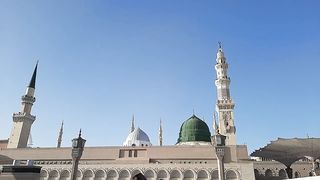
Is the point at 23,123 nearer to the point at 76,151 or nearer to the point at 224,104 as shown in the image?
the point at 76,151

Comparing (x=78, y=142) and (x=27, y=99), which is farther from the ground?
(x=27, y=99)

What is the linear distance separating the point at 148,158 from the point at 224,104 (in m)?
15.7

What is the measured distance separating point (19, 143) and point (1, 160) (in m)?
3.81

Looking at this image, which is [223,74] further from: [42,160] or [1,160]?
[1,160]

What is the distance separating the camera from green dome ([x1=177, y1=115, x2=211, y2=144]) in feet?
174

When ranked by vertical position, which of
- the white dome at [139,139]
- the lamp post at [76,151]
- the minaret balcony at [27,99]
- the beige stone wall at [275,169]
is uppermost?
the minaret balcony at [27,99]

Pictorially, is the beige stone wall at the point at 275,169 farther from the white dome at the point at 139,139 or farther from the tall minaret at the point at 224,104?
the white dome at the point at 139,139

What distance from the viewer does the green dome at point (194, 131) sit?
53062 millimetres

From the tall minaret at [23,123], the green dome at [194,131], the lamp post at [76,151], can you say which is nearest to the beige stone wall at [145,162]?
the tall minaret at [23,123]

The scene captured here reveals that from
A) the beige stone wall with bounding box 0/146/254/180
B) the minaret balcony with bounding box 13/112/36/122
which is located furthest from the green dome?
A: the minaret balcony with bounding box 13/112/36/122

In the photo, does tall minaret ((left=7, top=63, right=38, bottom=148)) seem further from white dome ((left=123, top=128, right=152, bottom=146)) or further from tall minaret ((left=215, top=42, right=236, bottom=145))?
tall minaret ((left=215, top=42, right=236, bottom=145))

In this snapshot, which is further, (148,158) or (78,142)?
(148,158)

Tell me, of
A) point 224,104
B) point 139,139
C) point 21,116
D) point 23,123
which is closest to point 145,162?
point 224,104

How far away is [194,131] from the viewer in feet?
175
